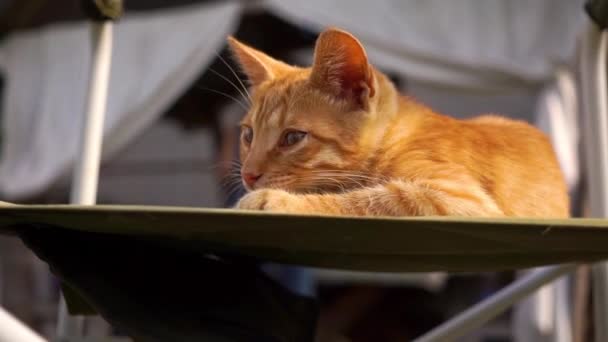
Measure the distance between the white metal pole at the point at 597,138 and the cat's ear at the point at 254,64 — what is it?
47cm

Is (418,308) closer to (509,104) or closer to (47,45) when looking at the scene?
(509,104)

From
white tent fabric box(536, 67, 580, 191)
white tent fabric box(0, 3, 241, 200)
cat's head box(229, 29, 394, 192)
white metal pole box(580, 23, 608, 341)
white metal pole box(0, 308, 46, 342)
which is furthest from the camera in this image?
white tent fabric box(0, 3, 241, 200)

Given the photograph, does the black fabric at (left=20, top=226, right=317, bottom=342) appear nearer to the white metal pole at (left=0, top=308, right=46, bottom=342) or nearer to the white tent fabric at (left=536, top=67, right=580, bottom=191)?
the white metal pole at (left=0, top=308, right=46, bottom=342)

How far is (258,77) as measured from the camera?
1131 millimetres

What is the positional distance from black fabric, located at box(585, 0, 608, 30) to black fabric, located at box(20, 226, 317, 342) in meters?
0.60

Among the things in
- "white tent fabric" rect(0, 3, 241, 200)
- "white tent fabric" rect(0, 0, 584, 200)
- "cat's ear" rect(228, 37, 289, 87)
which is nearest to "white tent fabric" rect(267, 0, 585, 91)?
"white tent fabric" rect(0, 0, 584, 200)

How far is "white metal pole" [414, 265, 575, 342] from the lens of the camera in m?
0.96

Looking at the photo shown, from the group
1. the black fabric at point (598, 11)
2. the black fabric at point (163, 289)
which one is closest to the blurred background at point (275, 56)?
the black fabric at point (598, 11)

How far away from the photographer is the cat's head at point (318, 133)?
0.93m

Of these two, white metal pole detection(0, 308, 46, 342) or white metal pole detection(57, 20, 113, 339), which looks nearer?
white metal pole detection(0, 308, 46, 342)

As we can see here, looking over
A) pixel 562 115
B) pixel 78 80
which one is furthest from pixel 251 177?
pixel 78 80

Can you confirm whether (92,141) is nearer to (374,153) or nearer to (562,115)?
(374,153)

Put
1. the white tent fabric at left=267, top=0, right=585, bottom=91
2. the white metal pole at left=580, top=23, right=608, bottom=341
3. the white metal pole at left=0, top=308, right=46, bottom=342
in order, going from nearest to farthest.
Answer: the white metal pole at left=0, top=308, right=46, bottom=342 < the white metal pole at left=580, top=23, right=608, bottom=341 < the white tent fabric at left=267, top=0, right=585, bottom=91

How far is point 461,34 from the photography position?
2.77m
